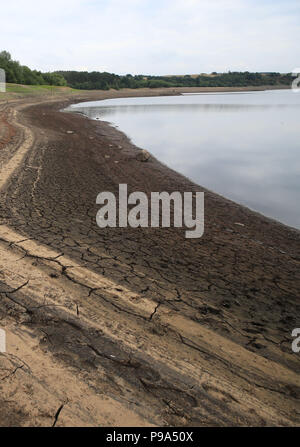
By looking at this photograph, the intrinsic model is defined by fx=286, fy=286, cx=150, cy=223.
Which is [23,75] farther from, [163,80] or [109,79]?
[163,80]

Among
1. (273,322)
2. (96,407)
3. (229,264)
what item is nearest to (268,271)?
(229,264)

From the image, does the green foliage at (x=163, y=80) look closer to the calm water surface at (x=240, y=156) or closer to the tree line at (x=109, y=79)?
the tree line at (x=109, y=79)

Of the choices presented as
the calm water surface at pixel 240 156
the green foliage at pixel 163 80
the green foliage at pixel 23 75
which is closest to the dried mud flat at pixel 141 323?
the calm water surface at pixel 240 156

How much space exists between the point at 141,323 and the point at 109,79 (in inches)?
4208

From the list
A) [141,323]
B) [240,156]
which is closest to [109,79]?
[240,156]

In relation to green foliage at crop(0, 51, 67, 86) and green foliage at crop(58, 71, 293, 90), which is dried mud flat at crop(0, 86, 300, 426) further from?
green foliage at crop(58, 71, 293, 90)

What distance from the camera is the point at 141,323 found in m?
3.15

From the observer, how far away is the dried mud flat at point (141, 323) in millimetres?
2275

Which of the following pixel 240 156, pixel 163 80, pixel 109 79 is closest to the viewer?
pixel 240 156

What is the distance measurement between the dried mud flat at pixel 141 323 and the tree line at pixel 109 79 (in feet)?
216

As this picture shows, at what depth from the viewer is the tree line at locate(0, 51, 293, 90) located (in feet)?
200

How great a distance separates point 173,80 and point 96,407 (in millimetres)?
135516
